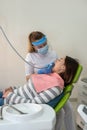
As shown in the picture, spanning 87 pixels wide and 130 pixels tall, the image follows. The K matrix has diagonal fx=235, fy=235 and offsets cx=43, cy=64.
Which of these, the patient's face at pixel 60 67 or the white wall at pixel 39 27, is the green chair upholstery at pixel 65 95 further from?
the white wall at pixel 39 27

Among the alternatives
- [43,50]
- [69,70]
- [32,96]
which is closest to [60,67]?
[69,70]

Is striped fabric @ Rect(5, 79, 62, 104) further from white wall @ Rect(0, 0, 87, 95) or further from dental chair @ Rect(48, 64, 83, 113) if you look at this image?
white wall @ Rect(0, 0, 87, 95)

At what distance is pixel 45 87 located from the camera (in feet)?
5.98

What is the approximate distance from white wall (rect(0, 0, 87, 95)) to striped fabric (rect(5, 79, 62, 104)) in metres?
1.16

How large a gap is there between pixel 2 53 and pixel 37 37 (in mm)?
693

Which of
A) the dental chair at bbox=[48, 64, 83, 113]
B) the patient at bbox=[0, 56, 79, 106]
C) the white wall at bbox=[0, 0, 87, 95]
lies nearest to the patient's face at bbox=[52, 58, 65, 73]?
the patient at bbox=[0, 56, 79, 106]

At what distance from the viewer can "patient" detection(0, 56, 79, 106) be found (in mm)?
1773

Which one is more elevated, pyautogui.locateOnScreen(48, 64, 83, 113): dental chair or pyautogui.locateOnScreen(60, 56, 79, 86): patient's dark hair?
pyautogui.locateOnScreen(60, 56, 79, 86): patient's dark hair

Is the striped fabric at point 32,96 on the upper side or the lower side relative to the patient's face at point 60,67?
lower

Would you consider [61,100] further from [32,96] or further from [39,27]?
[39,27]

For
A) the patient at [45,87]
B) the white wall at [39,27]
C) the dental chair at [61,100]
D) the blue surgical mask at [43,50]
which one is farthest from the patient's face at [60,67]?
the white wall at [39,27]

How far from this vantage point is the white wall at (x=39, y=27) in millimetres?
2889

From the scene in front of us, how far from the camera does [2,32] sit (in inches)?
113

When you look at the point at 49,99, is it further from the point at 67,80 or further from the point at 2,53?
the point at 2,53
